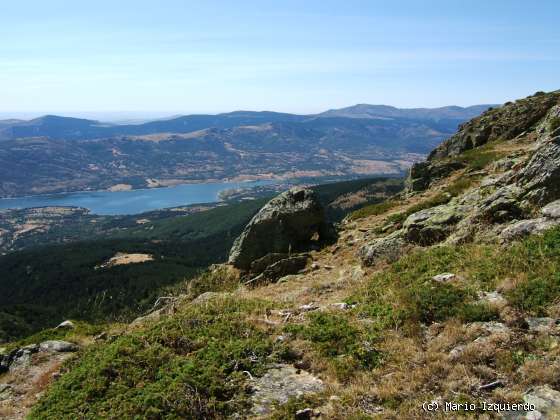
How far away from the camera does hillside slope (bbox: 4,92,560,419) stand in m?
9.36

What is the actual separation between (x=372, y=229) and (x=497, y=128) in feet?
116

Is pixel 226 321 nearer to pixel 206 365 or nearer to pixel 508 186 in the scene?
pixel 206 365

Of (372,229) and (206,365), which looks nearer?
(206,365)

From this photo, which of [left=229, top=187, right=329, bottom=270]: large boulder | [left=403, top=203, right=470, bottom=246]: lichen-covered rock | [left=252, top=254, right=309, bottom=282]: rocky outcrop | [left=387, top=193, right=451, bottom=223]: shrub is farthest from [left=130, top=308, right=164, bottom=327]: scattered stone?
[left=387, top=193, right=451, bottom=223]: shrub

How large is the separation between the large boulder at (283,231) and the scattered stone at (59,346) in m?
12.2

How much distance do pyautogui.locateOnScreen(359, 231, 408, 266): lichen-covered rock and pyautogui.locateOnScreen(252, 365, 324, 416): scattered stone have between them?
31.1 feet

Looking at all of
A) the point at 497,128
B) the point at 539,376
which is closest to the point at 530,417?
the point at 539,376

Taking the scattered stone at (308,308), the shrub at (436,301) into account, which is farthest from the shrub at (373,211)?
the shrub at (436,301)

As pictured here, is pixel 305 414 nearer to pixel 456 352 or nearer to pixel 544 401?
pixel 456 352

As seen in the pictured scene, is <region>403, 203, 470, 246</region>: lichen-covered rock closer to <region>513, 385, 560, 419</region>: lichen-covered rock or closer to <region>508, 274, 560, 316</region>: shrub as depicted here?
<region>508, 274, 560, 316</region>: shrub

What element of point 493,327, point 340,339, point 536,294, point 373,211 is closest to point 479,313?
point 493,327

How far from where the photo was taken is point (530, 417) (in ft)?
25.7

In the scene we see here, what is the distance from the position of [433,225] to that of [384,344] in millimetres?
10860

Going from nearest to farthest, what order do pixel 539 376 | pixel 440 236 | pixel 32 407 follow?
pixel 539 376 → pixel 32 407 → pixel 440 236
